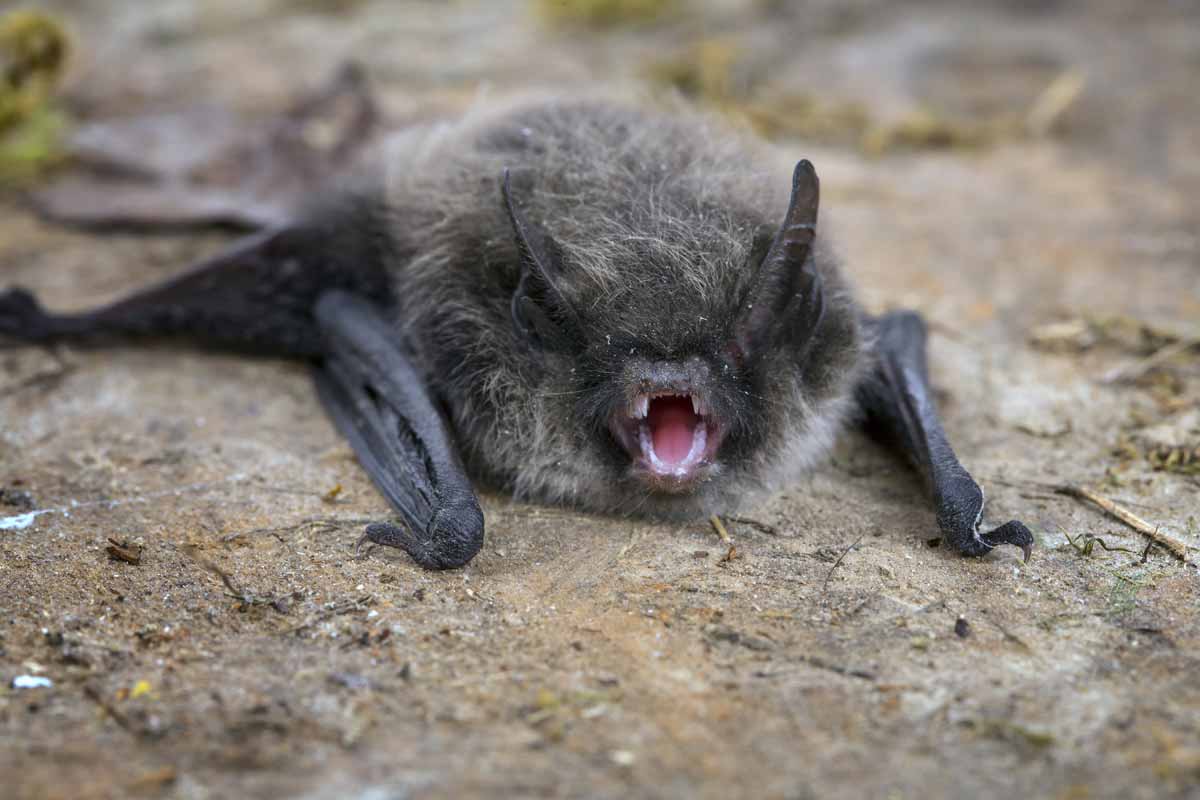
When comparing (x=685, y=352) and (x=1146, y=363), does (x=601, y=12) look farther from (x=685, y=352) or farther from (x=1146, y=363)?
(x=685, y=352)

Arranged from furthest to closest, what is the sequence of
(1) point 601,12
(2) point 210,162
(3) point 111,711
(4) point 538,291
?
1. (1) point 601,12
2. (2) point 210,162
3. (4) point 538,291
4. (3) point 111,711

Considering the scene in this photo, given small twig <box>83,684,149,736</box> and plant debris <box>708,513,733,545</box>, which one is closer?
small twig <box>83,684,149,736</box>

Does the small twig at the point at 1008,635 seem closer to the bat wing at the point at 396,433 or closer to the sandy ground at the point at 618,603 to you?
the sandy ground at the point at 618,603

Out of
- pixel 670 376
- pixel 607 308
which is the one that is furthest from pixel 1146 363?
pixel 607 308

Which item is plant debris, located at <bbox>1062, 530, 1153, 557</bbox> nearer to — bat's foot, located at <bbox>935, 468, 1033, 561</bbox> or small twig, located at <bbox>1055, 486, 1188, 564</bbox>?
small twig, located at <bbox>1055, 486, 1188, 564</bbox>

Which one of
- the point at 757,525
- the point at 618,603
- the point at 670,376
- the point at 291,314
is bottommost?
the point at 757,525

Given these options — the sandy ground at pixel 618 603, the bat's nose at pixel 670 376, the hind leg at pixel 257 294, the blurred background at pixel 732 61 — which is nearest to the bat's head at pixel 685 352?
the bat's nose at pixel 670 376

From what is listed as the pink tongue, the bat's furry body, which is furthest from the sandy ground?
the pink tongue
